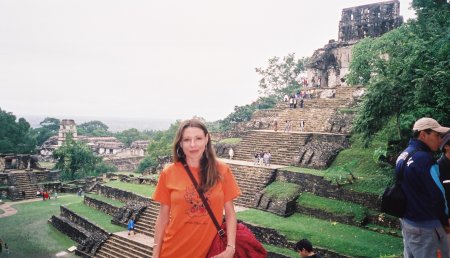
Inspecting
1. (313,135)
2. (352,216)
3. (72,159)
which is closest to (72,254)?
(352,216)

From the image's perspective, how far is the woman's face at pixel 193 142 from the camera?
299 centimetres

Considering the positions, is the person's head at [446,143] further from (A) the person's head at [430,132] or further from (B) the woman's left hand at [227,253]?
(B) the woman's left hand at [227,253]

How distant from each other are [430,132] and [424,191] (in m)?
0.61

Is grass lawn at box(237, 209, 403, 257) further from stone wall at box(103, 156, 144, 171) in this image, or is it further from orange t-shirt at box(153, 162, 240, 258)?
stone wall at box(103, 156, 144, 171)

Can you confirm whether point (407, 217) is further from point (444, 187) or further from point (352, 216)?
point (352, 216)

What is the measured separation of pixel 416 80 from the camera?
900 centimetres

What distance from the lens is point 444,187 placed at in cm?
369

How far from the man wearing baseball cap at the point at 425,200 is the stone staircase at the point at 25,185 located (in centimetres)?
2919

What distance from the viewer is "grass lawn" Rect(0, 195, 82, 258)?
49.1ft

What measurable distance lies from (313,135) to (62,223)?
45.7 ft

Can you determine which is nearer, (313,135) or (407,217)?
(407,217)

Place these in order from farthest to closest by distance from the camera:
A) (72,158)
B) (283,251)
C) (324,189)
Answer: (72,158) → (324,189) → (283,251)

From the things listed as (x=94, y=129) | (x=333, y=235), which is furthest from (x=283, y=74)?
(x=94, y=129)

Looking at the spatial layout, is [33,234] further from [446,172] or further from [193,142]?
[446,172]
